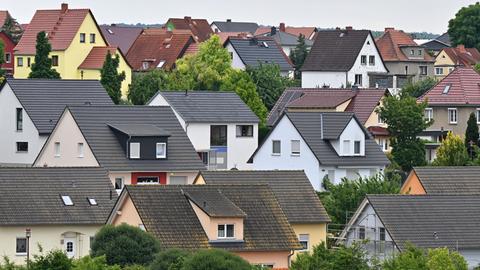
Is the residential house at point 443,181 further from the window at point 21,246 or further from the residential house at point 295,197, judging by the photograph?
the window at point 21,246

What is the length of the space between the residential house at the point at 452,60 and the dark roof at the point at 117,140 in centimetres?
6034

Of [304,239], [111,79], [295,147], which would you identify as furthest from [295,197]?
[111,79]

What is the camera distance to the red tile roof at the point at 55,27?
345 ft

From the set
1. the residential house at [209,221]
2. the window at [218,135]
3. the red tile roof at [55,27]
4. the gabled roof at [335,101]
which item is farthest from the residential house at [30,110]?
the red tile roof at [55,27]

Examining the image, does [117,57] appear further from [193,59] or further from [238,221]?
[238,221]

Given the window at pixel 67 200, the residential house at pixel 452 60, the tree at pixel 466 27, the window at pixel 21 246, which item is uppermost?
the tree at pixel 466 27

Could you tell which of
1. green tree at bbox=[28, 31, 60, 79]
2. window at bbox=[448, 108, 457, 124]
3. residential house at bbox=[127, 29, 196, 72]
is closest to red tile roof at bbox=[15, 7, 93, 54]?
residential house at bbox=[127, 29, 196, 72]

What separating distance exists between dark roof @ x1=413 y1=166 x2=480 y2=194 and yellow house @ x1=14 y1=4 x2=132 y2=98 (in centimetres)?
4382

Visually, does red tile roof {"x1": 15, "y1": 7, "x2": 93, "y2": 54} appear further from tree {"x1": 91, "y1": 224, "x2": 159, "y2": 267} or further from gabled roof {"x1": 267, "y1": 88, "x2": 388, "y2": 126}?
tree {"x1": 91, "y1": 224, "x2": 159, "y2": 267}

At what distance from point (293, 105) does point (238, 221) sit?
→ 39.9 metres

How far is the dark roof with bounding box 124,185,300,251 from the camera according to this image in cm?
4753

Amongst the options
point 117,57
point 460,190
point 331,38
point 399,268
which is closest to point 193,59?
point 117,57

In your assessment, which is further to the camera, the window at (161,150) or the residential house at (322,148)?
the residential house at (322,148)

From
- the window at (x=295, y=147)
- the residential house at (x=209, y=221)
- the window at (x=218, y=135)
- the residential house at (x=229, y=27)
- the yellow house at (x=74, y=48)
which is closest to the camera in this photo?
the residential house at (x=209, y=221)
